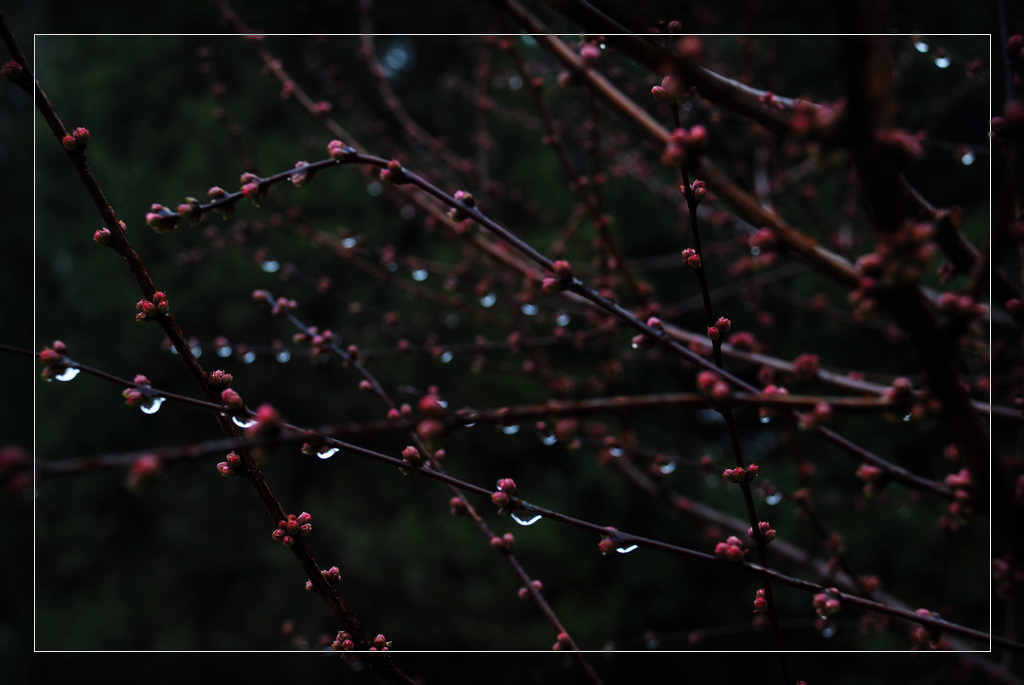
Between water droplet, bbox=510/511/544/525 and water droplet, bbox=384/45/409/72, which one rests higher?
water droplet, bbox=384/45/409/72

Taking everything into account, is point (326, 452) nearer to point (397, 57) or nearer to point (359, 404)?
point (359, 404)

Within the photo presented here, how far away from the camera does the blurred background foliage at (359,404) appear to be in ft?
14.5

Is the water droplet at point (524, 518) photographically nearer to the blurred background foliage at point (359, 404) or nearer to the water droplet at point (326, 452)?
the water droplet at point (326, 452)

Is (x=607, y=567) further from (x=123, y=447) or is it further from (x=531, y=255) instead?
(x=531, y=255)

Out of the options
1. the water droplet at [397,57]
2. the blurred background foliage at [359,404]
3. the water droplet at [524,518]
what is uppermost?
the water droplet at [397,57]

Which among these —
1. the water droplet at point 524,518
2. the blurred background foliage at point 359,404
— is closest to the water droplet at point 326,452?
the water droplet at point 524,518

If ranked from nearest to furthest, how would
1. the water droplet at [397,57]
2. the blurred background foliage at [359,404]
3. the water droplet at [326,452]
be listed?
the water droplet at [326,452]
the blurred background foliage at [359,404]
the water droplet at [397,57]

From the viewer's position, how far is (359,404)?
5.17 m

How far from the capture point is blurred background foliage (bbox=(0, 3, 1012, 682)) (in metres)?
4.41

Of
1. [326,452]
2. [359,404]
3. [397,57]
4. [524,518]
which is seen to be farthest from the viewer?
[397,57]

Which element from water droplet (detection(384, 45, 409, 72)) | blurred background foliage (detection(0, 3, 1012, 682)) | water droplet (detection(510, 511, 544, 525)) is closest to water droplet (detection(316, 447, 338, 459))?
water droplet (detection(510, 511, 544, 525))

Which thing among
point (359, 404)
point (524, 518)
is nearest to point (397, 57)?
point (359, 404)

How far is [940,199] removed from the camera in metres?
4.30

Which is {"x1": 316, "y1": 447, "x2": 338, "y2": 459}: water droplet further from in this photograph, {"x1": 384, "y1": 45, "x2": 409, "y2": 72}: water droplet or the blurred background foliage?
{"x1": 384, "y1": 45, "x2": 409, "y2": 72}: water droplet
